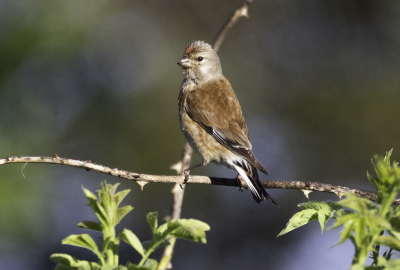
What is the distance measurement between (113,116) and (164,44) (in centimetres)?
154

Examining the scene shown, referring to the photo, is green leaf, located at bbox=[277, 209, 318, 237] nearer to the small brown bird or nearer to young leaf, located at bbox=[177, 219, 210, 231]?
young leaf, located at bbox=[177, 219, 210, 231]

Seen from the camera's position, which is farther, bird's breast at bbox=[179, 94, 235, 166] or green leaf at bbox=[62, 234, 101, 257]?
bird's breast at bbox=[179, 94, 235, 166]

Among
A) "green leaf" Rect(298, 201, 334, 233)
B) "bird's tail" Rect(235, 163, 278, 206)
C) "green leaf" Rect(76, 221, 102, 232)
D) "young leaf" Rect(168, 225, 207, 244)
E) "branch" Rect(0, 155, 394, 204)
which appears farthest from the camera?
"bird's tail" Rect(235, 163, 278, 206)

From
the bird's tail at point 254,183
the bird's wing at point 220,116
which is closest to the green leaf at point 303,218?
the bird's tail at point 254,183

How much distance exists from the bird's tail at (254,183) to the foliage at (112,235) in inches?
88.3

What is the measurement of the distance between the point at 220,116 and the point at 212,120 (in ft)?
0.31

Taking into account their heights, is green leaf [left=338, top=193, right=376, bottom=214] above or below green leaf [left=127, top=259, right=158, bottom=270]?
above

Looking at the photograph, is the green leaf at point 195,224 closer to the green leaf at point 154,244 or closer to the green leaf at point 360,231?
the green leaf at point 154,244

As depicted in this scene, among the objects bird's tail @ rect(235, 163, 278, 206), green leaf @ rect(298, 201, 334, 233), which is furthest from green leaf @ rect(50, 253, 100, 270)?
bird's tail @ rect(235, 163, 278, 206)

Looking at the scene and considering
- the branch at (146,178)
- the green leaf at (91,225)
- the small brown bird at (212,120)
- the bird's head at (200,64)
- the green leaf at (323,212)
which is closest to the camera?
the green leaf at (91,225)

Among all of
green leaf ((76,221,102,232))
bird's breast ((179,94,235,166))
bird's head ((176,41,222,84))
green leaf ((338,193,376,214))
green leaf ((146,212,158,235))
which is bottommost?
green leaf ((338,193,376,214))

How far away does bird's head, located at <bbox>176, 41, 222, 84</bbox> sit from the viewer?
16.4 feet

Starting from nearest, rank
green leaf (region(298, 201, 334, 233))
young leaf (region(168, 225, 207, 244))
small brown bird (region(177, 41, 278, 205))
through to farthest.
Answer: young leaf (region(168, 225, 207, 244)) → green leaf (region(298, 201, 334, 233)) → small brown bird (region(177, 41, 278, 205))

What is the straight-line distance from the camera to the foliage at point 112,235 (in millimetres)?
1018
